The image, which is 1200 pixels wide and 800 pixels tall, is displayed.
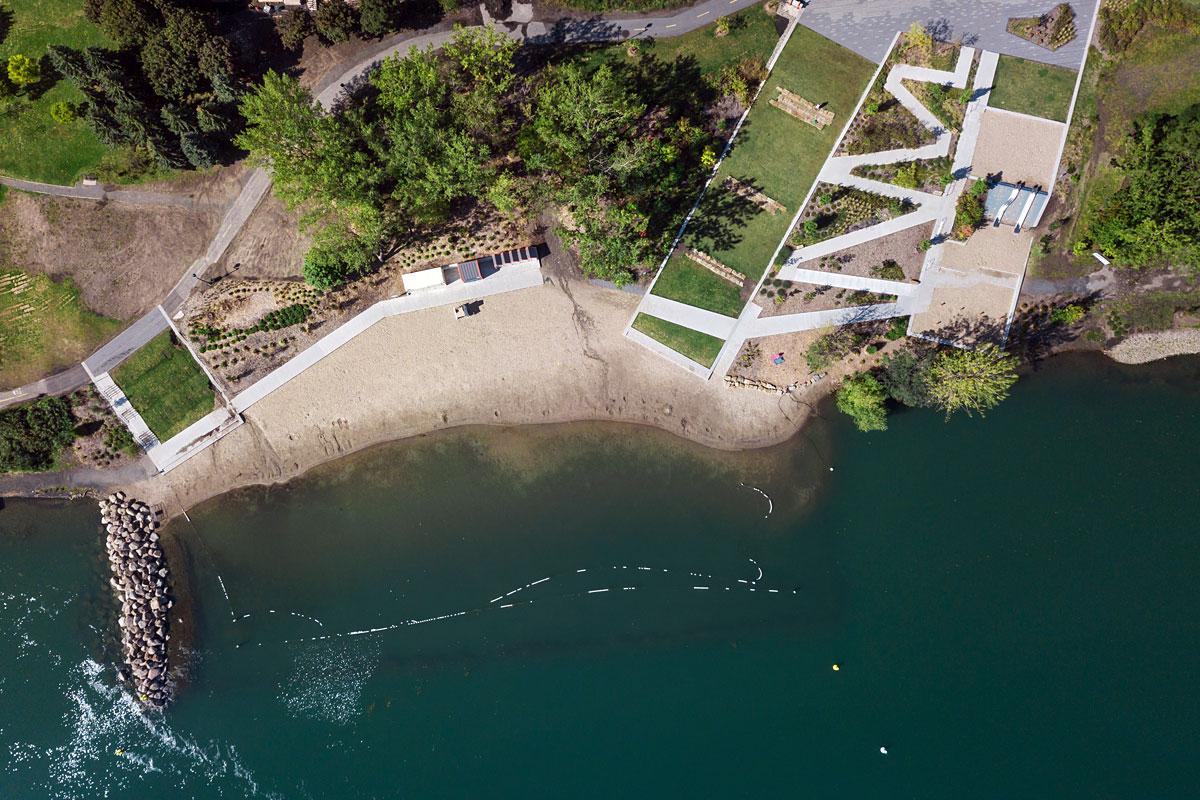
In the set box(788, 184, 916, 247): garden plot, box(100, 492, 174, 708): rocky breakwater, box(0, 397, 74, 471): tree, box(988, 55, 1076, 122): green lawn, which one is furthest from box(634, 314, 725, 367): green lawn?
box(0, 397, 74, 471): tree

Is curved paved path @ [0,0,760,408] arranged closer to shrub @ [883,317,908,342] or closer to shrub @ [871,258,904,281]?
shrub @ [871,258,904,281]

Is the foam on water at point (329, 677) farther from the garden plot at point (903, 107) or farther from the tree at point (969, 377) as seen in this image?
the garden plot at point (903, 107)

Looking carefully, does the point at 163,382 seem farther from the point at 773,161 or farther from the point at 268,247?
the point at 773,161

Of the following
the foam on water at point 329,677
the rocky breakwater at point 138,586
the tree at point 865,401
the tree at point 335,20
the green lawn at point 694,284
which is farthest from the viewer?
the foam on water at point 329,677

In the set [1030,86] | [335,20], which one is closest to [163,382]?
[335,20]

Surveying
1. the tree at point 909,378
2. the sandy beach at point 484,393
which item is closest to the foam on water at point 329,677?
the sandy beach at point 484,393

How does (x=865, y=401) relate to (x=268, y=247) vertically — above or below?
below
